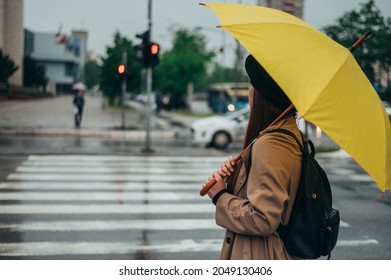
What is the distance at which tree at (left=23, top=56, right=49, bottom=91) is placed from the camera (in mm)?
7049

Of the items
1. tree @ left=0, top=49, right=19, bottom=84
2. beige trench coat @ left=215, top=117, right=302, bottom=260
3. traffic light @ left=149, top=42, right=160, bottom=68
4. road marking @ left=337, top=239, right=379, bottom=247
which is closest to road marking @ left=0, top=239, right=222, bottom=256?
road marking @ left=337, top=239, right=379, bottom=247

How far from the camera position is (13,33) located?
6.88m

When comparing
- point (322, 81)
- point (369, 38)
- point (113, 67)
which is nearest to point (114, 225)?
point (369, 38)

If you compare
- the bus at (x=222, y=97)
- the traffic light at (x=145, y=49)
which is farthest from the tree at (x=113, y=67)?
the traffic light at (x=145, y=49)

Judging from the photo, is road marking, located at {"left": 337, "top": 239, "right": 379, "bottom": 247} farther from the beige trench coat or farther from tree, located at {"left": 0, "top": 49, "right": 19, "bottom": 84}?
tree, located at {"left": 0, "top": 49, "right": 19, "bottom": 84}

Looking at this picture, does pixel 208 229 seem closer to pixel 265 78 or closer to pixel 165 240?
pixel 165 240

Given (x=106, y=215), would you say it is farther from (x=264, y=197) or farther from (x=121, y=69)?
(x=121, y=69)

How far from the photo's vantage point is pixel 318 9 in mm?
5375

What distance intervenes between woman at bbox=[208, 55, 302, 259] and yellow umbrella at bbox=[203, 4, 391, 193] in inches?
5.6

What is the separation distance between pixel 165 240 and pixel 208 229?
0.69 metres

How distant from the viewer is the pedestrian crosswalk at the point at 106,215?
224 inches

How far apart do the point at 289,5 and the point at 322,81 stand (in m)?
6.18

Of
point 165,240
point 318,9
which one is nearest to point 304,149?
point 318,9
